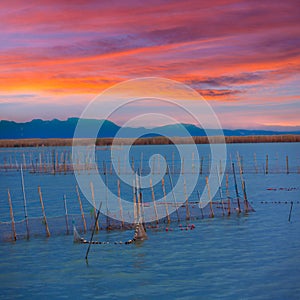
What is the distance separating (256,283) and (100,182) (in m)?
26.3

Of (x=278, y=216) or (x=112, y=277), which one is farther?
(x=278, y=216)

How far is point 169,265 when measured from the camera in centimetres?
1357

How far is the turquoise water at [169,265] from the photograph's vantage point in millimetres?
11492

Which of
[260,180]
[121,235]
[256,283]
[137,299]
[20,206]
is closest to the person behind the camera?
[137,299]

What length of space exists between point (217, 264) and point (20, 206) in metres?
14.1

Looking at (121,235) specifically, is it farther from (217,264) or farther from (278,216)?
(278,216)

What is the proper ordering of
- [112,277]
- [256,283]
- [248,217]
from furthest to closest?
[248,217], [112,277], [256,283]

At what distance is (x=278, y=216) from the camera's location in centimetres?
2056

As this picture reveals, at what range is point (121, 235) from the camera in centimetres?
1711

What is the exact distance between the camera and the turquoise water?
11.5m

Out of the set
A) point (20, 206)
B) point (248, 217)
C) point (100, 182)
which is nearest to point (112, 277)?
point (248, 217)

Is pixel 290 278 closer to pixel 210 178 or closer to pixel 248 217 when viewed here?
pixel 248 217

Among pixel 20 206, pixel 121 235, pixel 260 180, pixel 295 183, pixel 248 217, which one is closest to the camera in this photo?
pixel 121 235

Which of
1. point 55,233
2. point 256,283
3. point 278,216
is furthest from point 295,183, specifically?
point 256,283
